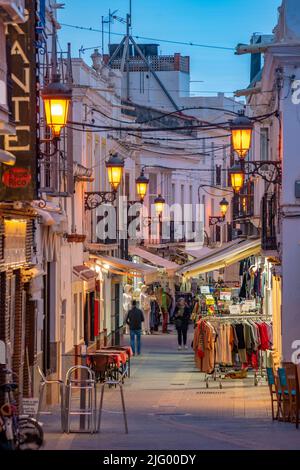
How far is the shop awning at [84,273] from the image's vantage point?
98.6 feet

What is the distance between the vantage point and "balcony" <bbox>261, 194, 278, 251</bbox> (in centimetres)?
2689

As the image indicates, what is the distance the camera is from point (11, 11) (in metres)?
16.7

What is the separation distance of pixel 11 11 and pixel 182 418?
8.45 meters

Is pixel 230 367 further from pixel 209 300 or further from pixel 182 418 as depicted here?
pixel 209 300

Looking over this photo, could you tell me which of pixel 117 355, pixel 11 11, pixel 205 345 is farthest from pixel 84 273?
pixel 11 11

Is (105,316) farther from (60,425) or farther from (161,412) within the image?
(60,425)

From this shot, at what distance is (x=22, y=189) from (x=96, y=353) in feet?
33.5

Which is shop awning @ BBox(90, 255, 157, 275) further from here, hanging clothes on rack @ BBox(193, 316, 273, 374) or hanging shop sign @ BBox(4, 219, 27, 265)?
hanging shop sign @ BBox(4, 219, 27, 265)

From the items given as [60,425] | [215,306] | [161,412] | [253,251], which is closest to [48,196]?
[161,412]

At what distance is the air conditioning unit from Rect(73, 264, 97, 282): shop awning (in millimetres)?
12977

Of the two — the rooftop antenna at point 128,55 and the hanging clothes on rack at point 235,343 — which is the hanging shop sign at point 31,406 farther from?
the rooftop antenna at point 128,55

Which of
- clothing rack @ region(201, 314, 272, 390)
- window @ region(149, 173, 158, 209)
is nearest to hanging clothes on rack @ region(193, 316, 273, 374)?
clothing rack @ region(201, 314, 272, 390)

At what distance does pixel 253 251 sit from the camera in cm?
3228

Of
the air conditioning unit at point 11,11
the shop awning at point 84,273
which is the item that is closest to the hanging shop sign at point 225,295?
the shop awning at point 84,273
